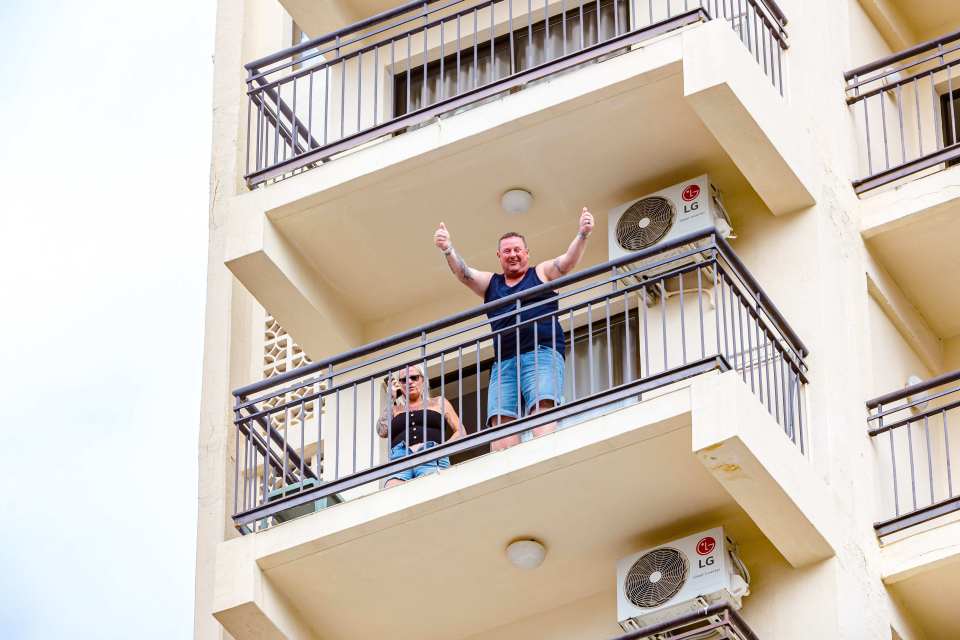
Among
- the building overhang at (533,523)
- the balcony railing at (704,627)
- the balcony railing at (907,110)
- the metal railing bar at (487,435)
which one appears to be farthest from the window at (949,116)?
the balcony railing at (704,627)

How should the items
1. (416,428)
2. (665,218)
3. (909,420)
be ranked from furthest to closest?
1. (665,218)
2. (416,428)
3. (909,420)

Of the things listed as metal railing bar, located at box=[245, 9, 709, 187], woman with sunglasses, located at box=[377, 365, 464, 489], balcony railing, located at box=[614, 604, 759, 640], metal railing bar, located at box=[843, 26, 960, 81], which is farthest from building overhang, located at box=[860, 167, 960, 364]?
balcony railing, located at box=[614, 604, 759, 640]

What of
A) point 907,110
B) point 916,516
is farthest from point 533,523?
point 907,110

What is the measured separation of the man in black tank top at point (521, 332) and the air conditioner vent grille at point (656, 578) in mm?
1054

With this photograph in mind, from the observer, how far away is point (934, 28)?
70.5 ft

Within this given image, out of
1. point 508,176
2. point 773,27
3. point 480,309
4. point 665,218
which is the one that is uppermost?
point 773,27

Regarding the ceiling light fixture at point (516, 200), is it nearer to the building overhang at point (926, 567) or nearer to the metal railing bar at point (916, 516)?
the metal railing bar at point (916, 516)

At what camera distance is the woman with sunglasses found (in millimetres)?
17891

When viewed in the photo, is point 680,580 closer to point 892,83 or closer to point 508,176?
point 508,176

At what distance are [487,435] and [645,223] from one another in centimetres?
227

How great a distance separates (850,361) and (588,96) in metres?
2.49

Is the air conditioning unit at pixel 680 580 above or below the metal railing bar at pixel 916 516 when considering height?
below

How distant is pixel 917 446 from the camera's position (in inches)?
748

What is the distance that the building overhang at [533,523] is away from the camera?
661 inches
